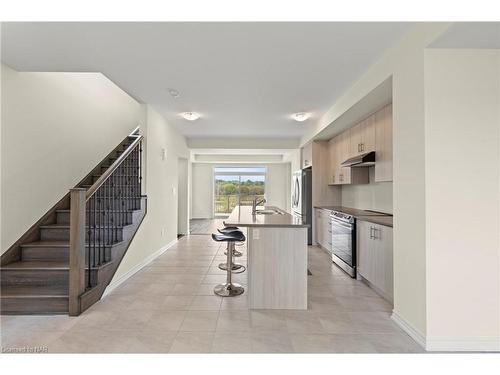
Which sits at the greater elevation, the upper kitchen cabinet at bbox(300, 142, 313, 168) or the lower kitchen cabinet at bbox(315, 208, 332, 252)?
the upper kitchen cabinet at bbox(300, 142, 313, 168)

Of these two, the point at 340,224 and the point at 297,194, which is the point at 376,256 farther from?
the point at 297,194

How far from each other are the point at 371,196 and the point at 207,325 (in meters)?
3.26

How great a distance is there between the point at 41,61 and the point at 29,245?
1999 millimetres

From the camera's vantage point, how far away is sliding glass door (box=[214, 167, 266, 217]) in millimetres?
11242

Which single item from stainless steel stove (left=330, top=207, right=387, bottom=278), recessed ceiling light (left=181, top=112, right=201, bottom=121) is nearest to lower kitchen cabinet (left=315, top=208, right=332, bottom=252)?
stainless steel stove (left=330, top=207, right=387, bottom=278)

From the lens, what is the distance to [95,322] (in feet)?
7.95

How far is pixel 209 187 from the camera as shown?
36.5 feet

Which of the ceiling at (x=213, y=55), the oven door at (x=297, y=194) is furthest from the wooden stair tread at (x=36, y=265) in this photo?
the oven door at (x=297, y=194)

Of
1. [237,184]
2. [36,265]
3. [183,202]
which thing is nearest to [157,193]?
[36,265]

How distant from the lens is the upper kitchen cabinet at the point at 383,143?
10.8ft

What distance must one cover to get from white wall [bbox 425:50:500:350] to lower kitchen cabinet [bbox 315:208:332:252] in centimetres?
275

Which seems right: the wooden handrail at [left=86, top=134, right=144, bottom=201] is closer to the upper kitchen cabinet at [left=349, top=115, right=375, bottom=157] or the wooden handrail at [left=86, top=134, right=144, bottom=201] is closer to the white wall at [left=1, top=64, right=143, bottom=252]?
the white wall at [left=1, top=64, right=143, bottom=252]

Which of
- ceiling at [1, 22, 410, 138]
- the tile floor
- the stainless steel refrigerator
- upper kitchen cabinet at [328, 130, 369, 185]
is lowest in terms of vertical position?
the tile floor
